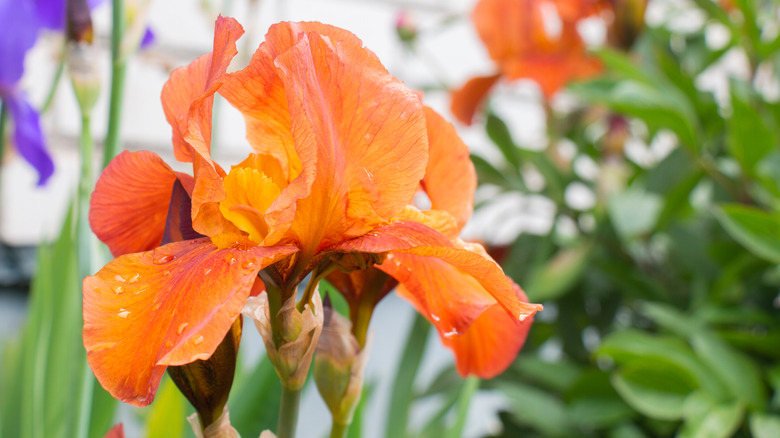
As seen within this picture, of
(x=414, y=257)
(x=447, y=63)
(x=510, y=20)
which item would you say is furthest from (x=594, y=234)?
(x=447, y=63)

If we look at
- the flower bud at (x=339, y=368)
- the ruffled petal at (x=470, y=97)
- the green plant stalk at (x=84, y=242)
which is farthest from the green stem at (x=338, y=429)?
the ruffled petal at (x=470, y=97)

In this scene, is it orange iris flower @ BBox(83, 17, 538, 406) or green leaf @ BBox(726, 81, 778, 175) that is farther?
green leaf @ BBox(726, 81, 778, 175)

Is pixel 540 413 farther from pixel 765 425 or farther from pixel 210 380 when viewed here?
pixel 210 380

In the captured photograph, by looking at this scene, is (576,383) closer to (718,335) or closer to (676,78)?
(718,335)

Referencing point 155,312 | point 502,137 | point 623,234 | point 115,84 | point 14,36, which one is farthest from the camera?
point 502,137

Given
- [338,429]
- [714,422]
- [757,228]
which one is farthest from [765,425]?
[338,429]

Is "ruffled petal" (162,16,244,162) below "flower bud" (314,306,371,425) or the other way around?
the other way around

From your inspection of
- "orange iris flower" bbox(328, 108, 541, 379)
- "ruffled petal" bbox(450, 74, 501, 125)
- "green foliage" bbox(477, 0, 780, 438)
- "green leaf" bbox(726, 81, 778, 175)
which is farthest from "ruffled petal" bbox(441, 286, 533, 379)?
"ruffled petal" bbox(450, 74, 501, 125)

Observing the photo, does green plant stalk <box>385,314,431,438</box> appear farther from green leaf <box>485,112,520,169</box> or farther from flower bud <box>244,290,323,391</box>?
flower bud <box>244,290,323,391</box>

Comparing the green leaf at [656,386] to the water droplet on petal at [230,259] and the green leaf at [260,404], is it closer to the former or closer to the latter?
the green leaf at [260,404]
